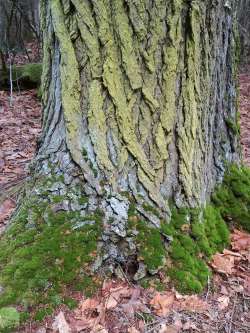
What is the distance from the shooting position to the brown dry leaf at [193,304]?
2342 mm

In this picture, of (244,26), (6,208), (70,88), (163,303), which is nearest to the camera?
(163,303)

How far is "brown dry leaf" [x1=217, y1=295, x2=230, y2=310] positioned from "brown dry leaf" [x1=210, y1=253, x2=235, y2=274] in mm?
217

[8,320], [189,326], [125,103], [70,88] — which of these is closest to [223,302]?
[189,326]

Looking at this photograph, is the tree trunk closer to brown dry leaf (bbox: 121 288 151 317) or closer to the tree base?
the tree base

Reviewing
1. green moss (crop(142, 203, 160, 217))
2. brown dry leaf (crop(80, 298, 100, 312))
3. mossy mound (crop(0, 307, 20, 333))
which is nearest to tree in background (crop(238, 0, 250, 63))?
green moss (crop(142, 203, 160, 217))

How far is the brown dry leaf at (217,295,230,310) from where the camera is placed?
242cm

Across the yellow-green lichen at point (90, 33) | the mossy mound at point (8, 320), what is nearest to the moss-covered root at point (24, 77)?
the yellow-green lichen at point (90, 33)

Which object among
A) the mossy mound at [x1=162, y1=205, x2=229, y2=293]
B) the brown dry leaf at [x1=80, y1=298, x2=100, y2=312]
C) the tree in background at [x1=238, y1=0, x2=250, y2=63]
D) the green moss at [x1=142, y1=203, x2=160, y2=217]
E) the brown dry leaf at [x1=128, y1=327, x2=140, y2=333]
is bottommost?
the brown dry leaf at [x1=128, y1=327, x2=140, y2=333]

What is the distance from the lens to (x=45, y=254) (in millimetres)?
2355

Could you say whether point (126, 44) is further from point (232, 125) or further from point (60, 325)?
point (60, 325)

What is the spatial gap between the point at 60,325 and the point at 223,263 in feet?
4.01

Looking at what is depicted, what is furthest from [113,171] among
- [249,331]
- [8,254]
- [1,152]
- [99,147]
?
[1,152]

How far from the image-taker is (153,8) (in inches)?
97.1

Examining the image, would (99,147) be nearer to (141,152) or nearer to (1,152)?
(141,152)
